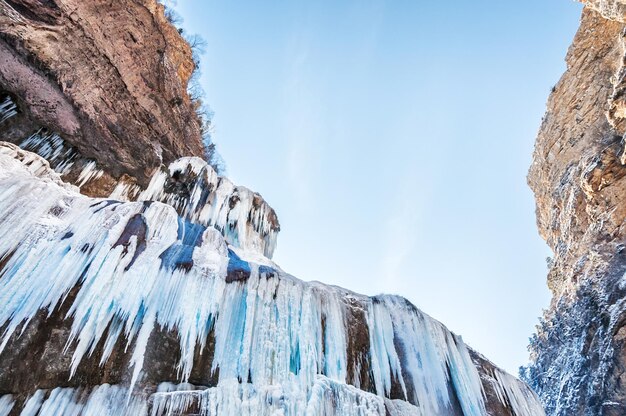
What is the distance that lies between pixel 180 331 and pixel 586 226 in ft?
48.7

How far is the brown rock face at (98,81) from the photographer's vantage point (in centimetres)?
863

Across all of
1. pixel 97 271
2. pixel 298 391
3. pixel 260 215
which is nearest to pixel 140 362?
pixel 97 271

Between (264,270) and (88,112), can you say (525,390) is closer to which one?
(264,270)

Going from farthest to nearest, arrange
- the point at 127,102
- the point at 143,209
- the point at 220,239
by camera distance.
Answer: the point at 127,102, the point at 220,239, the point at 143,209

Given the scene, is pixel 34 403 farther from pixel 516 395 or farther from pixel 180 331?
pixel 516 395

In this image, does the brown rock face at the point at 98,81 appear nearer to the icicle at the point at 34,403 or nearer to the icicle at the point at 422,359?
the icicle at the point at 34,403

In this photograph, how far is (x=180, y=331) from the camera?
368 centimetres

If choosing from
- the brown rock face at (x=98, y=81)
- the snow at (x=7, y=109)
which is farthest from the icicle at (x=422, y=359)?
the snow at (x=7, y=109)

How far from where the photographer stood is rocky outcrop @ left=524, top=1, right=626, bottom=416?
9789 millimetres

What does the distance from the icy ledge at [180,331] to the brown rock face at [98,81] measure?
526 cm

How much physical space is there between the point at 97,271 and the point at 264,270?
1.83 metres

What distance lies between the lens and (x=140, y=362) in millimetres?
3355

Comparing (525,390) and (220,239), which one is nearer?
(220,239)

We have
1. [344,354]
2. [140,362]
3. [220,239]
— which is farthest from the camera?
[220,239]
